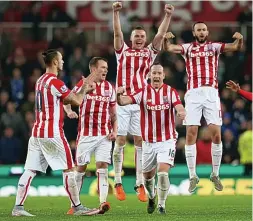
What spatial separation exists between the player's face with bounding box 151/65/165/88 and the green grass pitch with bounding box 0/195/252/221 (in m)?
1.92

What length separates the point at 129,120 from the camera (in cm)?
1789

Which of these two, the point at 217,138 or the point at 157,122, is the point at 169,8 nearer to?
the point at 157,122

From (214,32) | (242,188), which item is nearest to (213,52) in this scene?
(242,188)

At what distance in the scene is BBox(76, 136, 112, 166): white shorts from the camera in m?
15.9

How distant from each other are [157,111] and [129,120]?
7.40 feet

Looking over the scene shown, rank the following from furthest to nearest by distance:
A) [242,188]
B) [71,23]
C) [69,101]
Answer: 1. [71,23]
2. [242,188]
3. [69,101]

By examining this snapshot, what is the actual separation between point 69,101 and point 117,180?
3526mm

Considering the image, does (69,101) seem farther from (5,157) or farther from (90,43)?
(90,43)

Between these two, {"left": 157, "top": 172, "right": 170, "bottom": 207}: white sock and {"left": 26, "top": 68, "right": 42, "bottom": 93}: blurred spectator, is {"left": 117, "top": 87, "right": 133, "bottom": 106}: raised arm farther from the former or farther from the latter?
{"left": 26, "top": 68, "right": 42, "bottom": 93}: blurred spectator

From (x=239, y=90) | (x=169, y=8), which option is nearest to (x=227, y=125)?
(x=169, y=8)

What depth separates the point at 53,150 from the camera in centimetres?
1473

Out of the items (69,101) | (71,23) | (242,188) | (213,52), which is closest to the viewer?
(69,101)

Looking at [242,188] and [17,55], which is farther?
[17,55]

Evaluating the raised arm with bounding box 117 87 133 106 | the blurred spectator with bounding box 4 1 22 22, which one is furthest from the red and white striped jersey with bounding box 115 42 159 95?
the blurred spectator with bounding box 4 1 22 22
